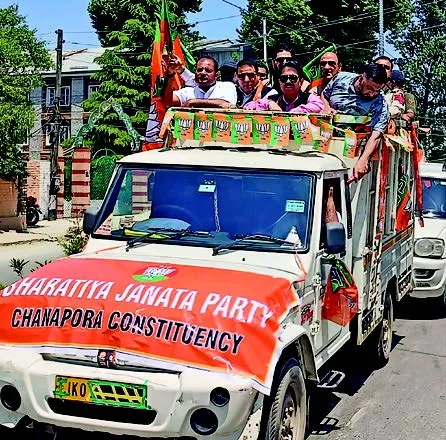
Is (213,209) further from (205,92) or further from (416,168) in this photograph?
(416,168)

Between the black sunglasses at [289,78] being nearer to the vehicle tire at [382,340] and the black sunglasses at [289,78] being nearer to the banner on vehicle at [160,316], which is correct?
the banner on vehicle at [160,316]

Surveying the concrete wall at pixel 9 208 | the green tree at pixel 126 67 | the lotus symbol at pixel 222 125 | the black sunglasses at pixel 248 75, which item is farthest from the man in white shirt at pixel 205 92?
the green tree at pixel 126 67

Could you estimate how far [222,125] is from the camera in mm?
6387

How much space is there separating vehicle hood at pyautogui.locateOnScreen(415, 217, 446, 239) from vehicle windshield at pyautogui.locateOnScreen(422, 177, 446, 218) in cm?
41

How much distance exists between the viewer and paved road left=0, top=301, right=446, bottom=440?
20.8 feet

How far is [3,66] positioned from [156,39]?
56.0ft

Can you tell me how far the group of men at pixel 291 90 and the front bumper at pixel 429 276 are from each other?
315cm

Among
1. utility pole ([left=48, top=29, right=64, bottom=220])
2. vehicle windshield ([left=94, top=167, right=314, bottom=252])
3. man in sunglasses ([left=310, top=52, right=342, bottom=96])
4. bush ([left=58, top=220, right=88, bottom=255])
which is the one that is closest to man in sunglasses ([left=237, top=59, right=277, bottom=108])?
man in sunglasses ([left=310, top=52, right=342, bottom=96])

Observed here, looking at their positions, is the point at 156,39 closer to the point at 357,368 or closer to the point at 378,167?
the point at 378,167

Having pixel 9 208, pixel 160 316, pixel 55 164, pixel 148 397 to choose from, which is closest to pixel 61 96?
pixel 55 164

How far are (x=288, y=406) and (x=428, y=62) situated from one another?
41.7m

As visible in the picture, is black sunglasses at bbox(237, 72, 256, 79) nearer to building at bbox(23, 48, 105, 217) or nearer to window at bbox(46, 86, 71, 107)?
building at bbox(23, 48, 105, 217)

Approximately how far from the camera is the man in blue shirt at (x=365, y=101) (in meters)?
6.88

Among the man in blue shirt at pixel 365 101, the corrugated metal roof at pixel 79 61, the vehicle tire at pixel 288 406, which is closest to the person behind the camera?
the vehicle tire at pixel 288 406
